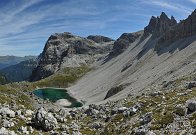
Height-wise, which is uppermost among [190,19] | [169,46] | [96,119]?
[190,19]

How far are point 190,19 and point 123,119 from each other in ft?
526

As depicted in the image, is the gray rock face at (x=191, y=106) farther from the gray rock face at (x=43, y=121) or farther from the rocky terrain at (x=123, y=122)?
the gray rock face at (x=43, y=121)

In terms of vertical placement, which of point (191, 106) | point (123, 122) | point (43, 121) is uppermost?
point (191, 106)

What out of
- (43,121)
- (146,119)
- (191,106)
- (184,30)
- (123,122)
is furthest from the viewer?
(184,30)

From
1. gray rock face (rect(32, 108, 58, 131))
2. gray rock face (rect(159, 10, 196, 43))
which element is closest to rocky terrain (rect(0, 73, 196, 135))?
gray rock face (rect(32, 108, 58, 131))

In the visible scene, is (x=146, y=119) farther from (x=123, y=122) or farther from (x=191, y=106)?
(x=191, y=106)

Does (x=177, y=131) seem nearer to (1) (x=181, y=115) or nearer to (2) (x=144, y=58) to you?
(1) (x=181, y=115)

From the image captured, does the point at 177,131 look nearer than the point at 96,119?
Yes

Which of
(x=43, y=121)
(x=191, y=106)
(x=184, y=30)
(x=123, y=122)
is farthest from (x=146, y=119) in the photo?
(x=184, y=30)

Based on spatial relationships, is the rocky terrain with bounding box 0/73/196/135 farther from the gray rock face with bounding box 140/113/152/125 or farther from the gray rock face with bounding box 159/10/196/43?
the gray rock face with bounding box 159/10/196/43

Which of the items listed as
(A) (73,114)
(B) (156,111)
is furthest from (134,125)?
(A) (73,114)

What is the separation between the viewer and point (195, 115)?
3428 centimetres

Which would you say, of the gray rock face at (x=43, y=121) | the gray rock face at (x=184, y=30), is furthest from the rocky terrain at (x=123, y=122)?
the gray rock face at (x=184, y=30)

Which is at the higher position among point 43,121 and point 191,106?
point 191,106
